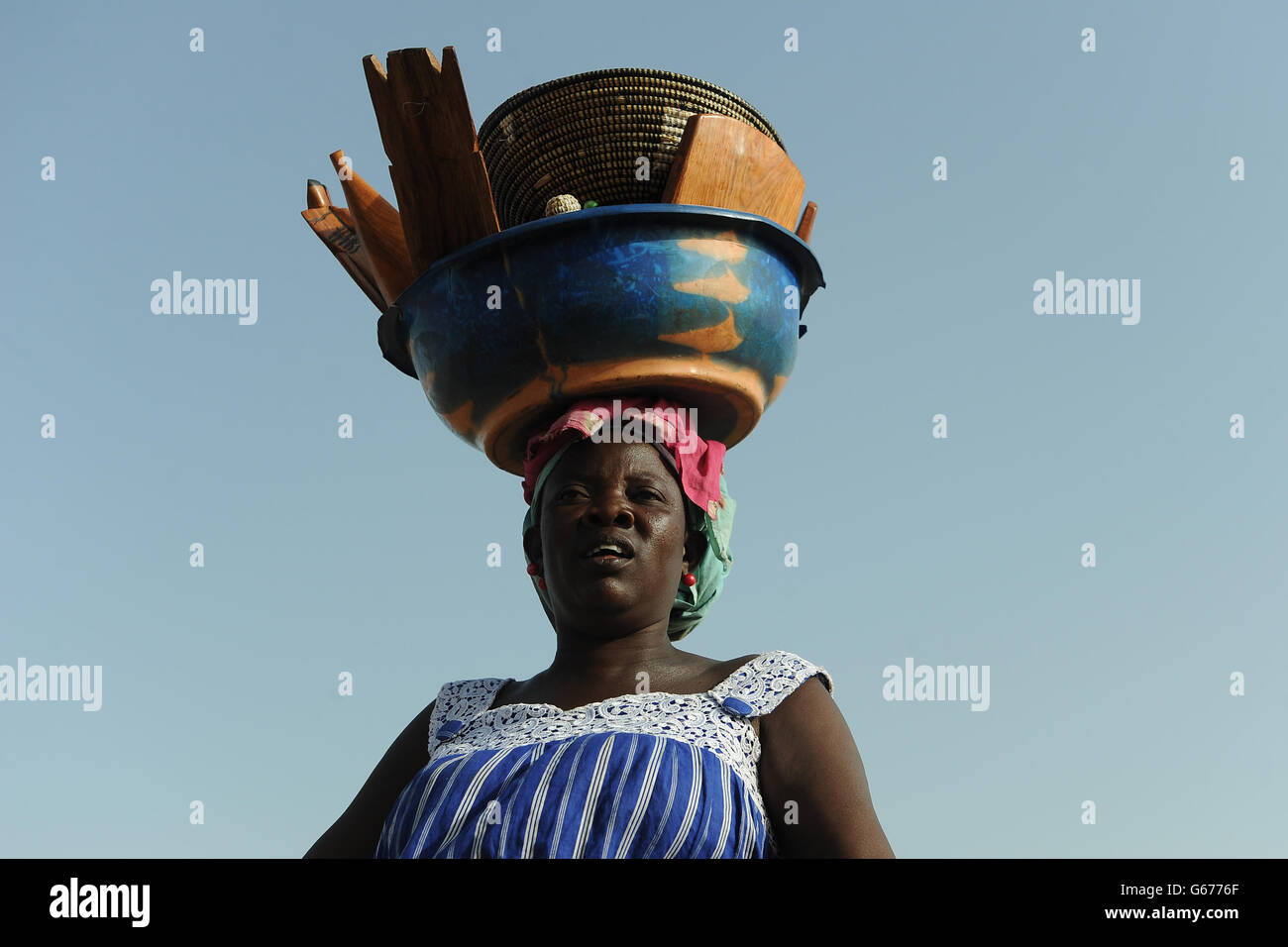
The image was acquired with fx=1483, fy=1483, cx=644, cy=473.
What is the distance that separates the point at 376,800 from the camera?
411 cm

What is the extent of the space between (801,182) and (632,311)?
79 cm

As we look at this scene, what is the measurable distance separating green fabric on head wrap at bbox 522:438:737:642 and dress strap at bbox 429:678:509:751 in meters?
0.27

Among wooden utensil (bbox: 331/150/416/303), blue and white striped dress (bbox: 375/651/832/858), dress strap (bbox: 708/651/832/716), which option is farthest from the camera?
wooden utensil (bbox: 331/150/416/303)

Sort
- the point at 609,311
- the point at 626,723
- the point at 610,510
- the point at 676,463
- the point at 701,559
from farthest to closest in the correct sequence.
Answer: the point at 701,559 → the point at 676,463 → the point at 610,510 → the point at 609,311 → the point at 626,723

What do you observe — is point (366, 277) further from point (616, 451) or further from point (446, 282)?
point (616, 451)

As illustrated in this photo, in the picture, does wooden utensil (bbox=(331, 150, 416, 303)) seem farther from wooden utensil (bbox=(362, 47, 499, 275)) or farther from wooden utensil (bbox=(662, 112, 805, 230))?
wooden utensil (bbox=(662, 112, 805, 230))

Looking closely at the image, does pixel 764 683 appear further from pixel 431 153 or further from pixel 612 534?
pixel 431 153

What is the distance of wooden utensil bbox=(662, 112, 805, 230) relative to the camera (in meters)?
4.03

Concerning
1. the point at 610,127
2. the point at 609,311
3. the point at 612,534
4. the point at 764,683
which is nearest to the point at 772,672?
the point at 764,683

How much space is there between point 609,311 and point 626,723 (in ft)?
3.48

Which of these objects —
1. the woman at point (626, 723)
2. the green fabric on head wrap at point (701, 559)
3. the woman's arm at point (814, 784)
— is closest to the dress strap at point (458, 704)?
the woman at point (626, 723)

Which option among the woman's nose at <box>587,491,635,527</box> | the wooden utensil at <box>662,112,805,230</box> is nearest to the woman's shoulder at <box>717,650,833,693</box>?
the woman's nose at <box>587,491,635,527</box>

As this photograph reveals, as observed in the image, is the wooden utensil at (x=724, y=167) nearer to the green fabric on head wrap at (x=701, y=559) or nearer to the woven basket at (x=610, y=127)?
the woven basket at (x=610, y=127)
